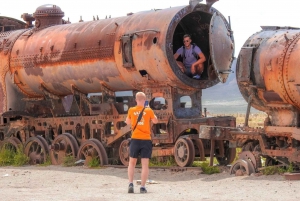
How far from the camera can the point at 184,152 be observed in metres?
15.4

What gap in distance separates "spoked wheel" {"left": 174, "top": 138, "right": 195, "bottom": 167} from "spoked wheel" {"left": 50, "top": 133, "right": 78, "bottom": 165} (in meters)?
3.71

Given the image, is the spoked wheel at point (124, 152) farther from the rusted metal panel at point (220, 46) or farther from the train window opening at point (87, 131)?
the rusted metal panel at point (220, 46)

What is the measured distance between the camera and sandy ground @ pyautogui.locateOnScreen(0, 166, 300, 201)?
11.5m

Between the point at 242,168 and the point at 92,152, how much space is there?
4783 millimetres

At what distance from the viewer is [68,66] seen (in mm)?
18297

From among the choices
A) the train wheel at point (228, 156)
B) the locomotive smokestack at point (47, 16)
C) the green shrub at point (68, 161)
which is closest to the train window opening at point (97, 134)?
the green shrub at point (68, 161)

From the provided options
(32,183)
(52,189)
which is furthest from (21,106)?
(52,189)

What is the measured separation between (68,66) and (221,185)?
258 inches

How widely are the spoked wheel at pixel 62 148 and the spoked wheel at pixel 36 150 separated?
0.45m

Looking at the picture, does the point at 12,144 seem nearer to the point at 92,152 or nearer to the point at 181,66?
the point at 92,152

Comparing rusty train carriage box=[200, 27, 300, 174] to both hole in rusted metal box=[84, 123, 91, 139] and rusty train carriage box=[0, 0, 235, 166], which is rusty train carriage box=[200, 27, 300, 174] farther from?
hole in rusted metal box=[84, 123, 91, 139]

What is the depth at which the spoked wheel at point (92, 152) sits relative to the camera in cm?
1744

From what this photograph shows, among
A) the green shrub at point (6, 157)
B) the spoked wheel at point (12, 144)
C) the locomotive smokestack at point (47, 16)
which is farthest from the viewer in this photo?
the locomotive smokestack at point (47, 16)

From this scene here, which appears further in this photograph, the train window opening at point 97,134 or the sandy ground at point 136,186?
the train window opening at point 97,134
